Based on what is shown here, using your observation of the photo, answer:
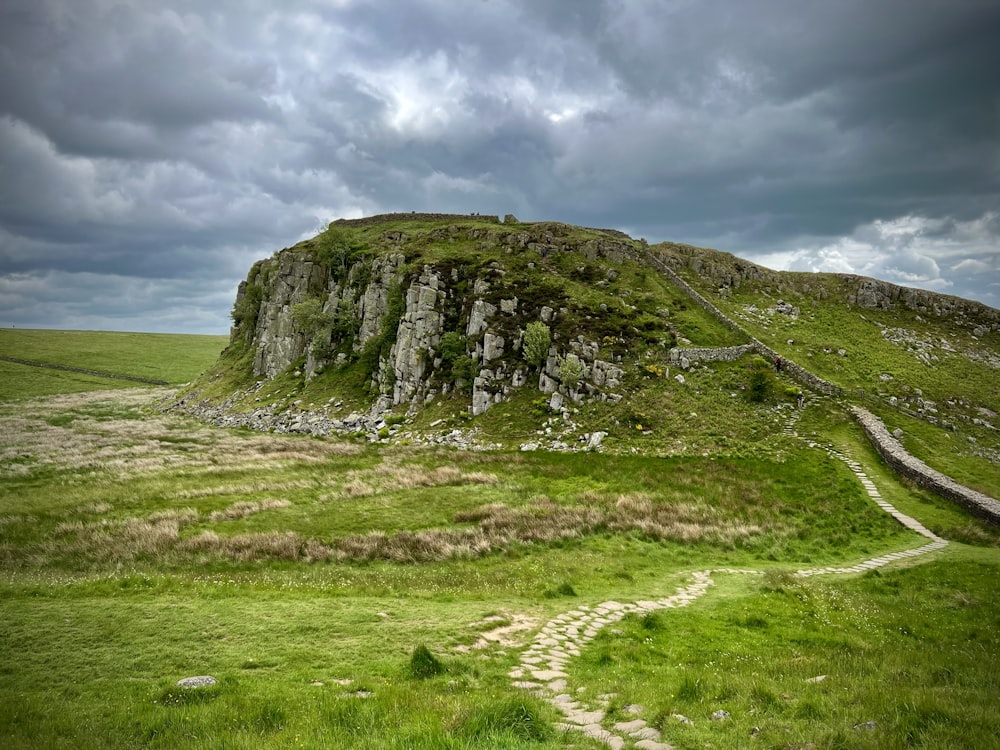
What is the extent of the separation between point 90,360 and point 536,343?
14974 centimetres

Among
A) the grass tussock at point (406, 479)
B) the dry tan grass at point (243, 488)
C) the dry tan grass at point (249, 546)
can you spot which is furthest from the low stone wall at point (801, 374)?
the dry tan grass at point (249, 546)

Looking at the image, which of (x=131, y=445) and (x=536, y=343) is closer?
(x=131, y=445)

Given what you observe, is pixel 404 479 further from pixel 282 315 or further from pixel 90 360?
pixel 90 360

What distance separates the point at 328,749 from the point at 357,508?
21893 millimetres

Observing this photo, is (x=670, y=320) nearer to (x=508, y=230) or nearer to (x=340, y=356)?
(x=508, y=230)

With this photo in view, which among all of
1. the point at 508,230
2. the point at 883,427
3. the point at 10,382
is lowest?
the point at 10,382

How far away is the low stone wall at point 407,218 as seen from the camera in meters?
93.3

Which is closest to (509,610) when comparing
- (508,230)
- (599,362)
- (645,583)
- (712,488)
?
Answer: (645,583)

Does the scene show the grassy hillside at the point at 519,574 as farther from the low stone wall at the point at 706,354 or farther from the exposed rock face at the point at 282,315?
the exposed rock face at the point at 282,315

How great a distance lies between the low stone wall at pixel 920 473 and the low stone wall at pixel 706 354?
13.5 m

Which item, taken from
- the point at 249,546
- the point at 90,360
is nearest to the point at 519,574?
the point at 249,546

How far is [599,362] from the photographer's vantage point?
163 feet

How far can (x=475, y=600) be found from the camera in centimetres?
1766

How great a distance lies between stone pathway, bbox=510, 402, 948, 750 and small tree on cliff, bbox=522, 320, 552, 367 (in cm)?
3194
